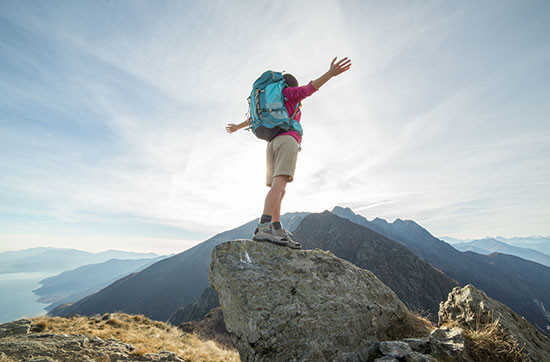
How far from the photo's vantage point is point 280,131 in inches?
199

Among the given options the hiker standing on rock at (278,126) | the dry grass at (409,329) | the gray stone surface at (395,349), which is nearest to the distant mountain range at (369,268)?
the dry grass at (409,329)

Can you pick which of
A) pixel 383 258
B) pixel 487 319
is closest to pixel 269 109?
pixel 487 319

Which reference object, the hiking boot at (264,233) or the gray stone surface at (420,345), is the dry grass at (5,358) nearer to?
the hiking boot at (264,233)

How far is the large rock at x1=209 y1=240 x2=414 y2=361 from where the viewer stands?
3453 millimetres

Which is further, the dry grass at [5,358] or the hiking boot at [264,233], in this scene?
the hiking boot at [264,233]

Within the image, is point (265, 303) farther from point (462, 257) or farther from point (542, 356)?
point (462, 257)

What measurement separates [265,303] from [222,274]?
98cm

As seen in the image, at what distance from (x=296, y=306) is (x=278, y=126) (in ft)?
11.8

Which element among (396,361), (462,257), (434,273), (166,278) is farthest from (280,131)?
(462,257)

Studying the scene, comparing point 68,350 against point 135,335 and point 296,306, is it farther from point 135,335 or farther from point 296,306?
point 135,335

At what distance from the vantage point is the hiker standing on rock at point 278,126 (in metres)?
4.62

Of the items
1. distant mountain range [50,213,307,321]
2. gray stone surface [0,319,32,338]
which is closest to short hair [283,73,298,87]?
gray stone surface [0,319,32,338]

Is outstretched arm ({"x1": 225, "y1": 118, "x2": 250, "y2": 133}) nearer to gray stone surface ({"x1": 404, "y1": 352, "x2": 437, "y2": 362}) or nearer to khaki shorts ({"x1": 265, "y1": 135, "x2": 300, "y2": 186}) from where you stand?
khaki shorts ({"x1": 265, "y1": 135, "x2": 300, "y2": 186})

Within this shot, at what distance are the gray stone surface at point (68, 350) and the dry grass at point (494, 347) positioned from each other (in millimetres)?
6054
